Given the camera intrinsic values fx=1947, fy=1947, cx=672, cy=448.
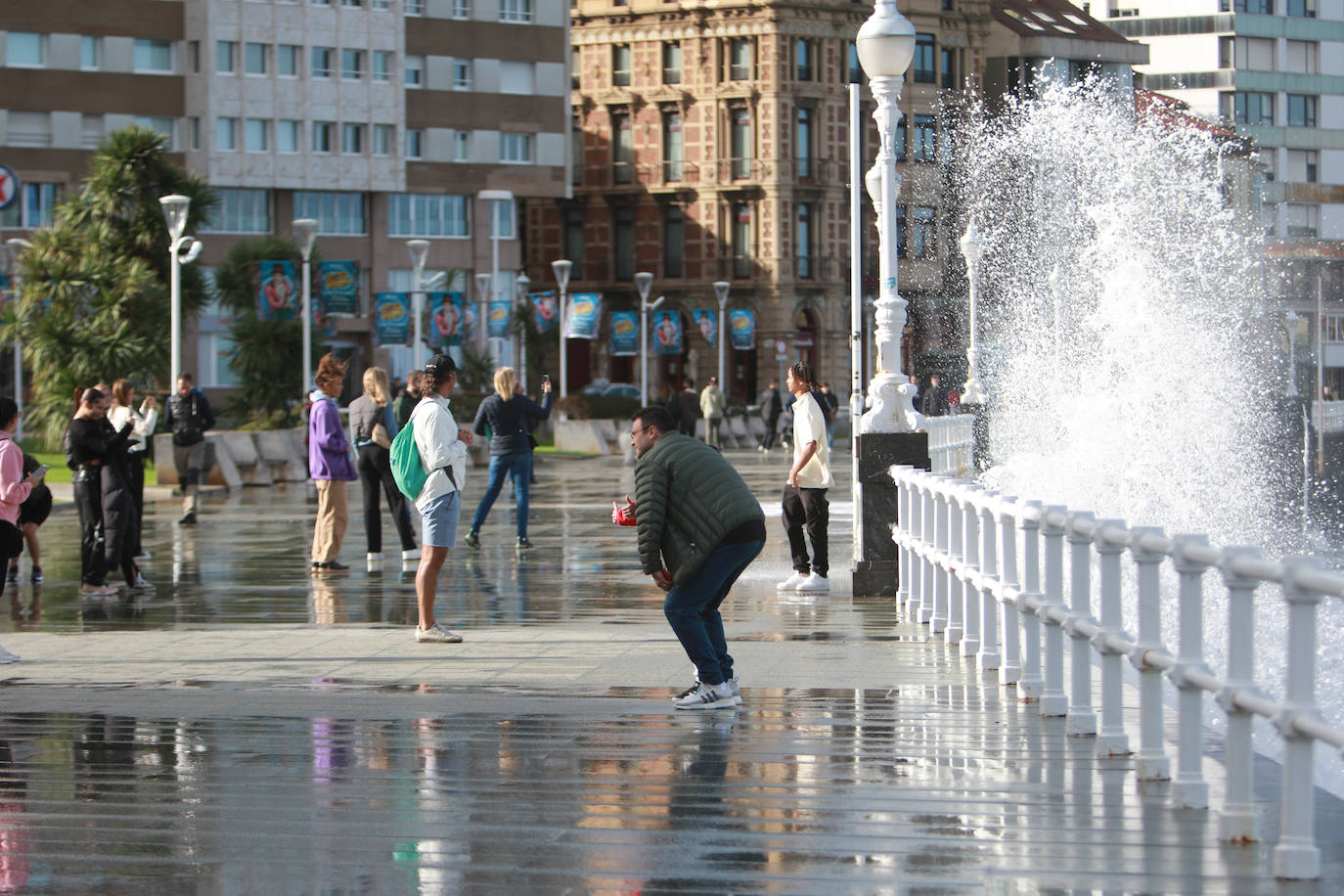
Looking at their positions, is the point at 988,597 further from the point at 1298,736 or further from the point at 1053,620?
the point at 1298,736

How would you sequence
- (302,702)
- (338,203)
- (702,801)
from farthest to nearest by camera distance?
(338,203), (302,702), (702,801)

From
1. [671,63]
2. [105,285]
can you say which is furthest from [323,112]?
[105,285]

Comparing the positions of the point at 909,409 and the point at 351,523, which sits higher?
the point at 909,409

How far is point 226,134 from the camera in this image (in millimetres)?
66500

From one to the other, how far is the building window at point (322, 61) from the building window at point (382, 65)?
1667 mm

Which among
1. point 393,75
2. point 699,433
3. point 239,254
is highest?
point 393,75

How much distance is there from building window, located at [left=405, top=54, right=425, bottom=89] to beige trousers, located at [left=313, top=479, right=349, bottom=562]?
55506mm

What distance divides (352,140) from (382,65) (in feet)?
10.3

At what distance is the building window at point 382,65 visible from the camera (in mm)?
69688

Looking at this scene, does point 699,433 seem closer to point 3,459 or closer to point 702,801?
point 3,459

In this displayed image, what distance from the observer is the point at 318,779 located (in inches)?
308

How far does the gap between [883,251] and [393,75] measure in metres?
57.7

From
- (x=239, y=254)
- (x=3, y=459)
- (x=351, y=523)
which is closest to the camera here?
(x=3, y=459)

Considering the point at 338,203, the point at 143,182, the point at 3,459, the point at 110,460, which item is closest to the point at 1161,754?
the point at 3,459
